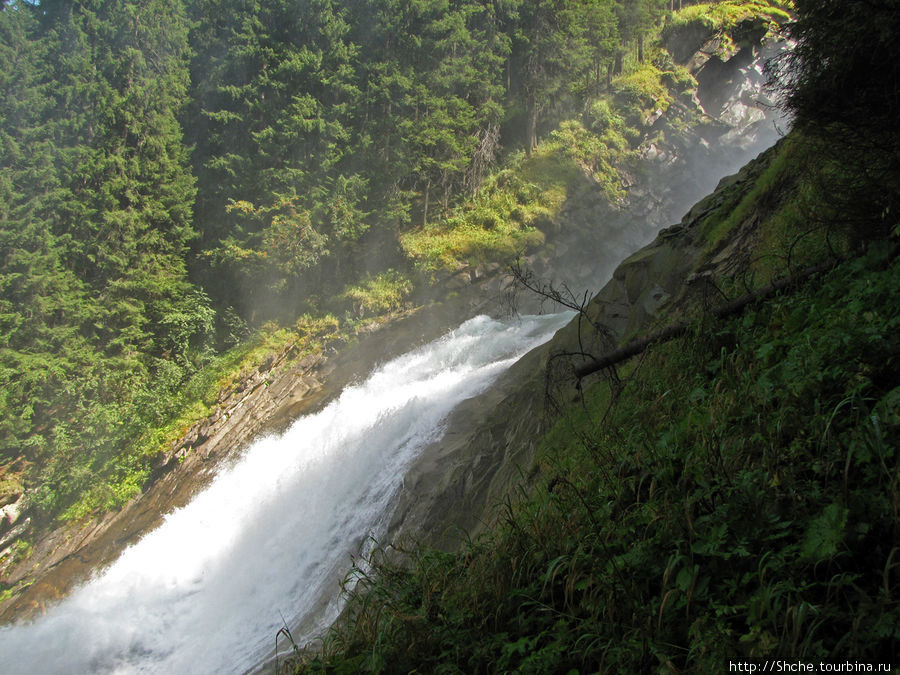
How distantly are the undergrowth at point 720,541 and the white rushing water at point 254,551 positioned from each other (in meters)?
3.92

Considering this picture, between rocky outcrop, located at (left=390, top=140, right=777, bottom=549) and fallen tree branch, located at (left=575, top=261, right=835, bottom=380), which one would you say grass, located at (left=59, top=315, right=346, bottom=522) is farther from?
fallen tree branch, located at (left=575, top=261, right=835, bottom=380)

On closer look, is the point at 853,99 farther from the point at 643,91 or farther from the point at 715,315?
the point at 643,91

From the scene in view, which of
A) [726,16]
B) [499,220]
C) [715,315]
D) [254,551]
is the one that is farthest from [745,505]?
[726,16]

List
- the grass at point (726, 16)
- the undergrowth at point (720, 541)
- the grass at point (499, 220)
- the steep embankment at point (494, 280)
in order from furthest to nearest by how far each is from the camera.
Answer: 1. the grass at point (726, 16)
2. the grass at point (499, 220)
3. the steep embankment at point (494, 280)
4. the undergrowth at point (720, 541)

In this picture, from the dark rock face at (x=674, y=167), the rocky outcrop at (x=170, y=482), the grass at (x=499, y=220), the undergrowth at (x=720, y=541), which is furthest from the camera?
the dark rock face at (x=674, y=167)

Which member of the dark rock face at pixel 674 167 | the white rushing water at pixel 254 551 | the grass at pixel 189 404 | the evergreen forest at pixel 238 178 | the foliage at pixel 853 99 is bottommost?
the dark rock face at pixel 674 167

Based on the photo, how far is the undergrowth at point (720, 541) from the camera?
1.98 metres

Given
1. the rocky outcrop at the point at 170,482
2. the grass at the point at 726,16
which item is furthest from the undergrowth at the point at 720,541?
the grass at the point at 726,16

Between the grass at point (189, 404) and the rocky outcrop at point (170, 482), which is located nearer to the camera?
the rocky outcrop at point (170, 482)

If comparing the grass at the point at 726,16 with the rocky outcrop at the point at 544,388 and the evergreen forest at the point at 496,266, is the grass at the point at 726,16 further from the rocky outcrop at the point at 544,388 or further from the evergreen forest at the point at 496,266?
the rocky outcrop at the point at 544,388

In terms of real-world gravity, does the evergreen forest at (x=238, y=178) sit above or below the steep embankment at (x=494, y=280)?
above

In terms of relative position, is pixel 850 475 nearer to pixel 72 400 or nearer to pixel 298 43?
pixel 72 400

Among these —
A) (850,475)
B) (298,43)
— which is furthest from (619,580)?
(298,43)

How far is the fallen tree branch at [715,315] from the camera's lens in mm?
4113
